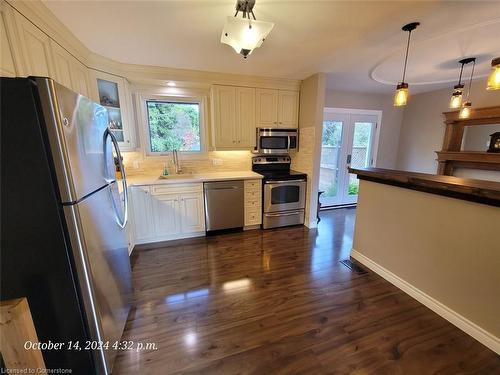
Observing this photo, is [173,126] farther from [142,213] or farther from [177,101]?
[142,213]

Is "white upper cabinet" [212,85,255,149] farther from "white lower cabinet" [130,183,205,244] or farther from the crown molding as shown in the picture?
"white lower cabinet" [130,183,205,244]

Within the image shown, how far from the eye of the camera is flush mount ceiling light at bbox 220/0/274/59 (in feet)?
4.75

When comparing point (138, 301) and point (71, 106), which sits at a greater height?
point (71, 106)

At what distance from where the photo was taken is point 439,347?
5.00 feet

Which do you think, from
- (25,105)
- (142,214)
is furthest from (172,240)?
(25,105)

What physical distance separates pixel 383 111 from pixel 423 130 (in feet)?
2.91

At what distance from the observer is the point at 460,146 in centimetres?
389

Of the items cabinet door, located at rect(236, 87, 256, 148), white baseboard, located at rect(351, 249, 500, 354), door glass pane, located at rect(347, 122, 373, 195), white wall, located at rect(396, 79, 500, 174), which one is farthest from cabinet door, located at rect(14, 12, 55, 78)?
white wall, located at rect(396, 79, 500, 174)

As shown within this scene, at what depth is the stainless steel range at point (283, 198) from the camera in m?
3.45

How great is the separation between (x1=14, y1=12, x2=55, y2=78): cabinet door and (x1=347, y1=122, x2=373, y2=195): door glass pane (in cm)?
489

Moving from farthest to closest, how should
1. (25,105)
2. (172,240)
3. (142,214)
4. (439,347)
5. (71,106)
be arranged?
1. (172,240)
2. (142,214)
3. (439,347)
4. (71,106)
5. (25,105)

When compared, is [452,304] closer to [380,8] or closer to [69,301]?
[380,8]

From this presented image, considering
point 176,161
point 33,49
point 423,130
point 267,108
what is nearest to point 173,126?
point 176,161

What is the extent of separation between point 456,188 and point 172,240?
3.27m
